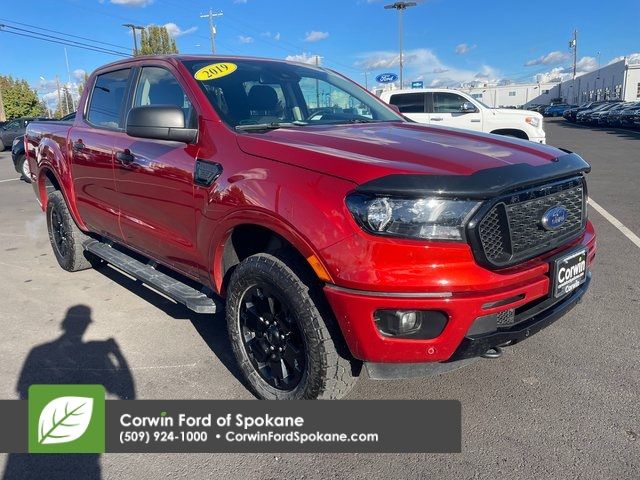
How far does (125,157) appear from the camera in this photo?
3664 mm

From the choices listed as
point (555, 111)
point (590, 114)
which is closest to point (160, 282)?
point (590, 114)

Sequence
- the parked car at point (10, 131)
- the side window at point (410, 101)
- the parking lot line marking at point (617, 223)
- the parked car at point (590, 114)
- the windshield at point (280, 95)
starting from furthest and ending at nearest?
the parked car at point (590, 114), the parked car at point (10, 131), the side window at point (410, 101), the parking lot line marking at point (617, 223), the windshield at point (280, 95)

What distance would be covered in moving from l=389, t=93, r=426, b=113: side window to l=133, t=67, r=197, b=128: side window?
33.2 feet

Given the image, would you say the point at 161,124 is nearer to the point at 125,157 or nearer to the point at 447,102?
the point at 125,157

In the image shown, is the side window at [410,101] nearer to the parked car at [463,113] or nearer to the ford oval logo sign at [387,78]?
the parked car at [463,113]

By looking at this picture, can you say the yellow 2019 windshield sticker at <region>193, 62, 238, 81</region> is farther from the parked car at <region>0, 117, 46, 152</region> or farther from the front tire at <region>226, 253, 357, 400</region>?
the parked car at <region>0, 117, 46, 152</region>

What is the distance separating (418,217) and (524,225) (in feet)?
1.83

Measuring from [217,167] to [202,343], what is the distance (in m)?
1.41

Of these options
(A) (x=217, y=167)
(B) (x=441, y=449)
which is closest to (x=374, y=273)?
(B) (x=441, y=449)

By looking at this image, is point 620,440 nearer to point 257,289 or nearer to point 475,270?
point 475,270

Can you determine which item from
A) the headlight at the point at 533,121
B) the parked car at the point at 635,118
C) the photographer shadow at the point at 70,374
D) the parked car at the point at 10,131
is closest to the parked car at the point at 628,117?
the parked car at the point at 635,118

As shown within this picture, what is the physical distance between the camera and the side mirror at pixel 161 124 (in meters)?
2.88

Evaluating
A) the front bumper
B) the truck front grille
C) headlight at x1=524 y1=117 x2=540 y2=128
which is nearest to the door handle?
the front bumper

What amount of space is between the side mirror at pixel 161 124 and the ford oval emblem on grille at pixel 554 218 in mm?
1913
